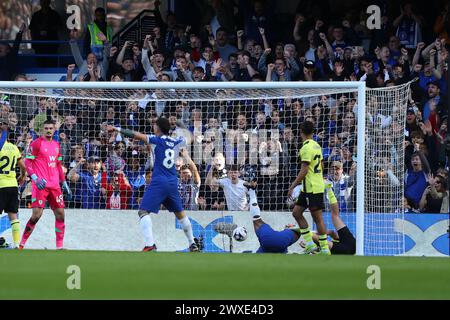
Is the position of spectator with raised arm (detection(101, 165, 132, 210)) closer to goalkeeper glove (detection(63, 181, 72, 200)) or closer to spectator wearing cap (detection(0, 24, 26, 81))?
goalkeeper glove (detection(63, 181, 72, 200))

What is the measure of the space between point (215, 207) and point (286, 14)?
6.02 metres

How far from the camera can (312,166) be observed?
13.8 m

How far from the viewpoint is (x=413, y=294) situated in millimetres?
9531

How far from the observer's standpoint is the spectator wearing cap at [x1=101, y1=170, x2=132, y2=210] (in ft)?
50.4

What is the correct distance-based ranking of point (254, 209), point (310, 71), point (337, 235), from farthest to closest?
point (310, 71) < point (337, 235) < point (254, 209)

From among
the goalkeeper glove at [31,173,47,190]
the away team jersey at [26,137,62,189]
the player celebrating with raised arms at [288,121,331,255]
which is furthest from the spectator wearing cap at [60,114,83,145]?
the player celebrating with raised arms at [288,121,331,255]

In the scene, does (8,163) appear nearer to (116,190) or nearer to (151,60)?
(116,190)

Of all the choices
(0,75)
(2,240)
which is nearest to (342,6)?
(0,75)

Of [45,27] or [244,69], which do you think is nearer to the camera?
[244,69]

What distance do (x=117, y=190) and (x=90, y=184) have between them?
1.31ft

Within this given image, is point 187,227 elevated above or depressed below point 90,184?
below

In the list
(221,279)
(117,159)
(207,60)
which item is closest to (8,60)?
(207,60)

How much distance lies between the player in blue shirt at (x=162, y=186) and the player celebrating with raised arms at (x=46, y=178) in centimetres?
112

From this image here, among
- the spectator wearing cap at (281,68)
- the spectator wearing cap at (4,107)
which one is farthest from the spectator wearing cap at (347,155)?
the spectator wearing cap at (4,107)
